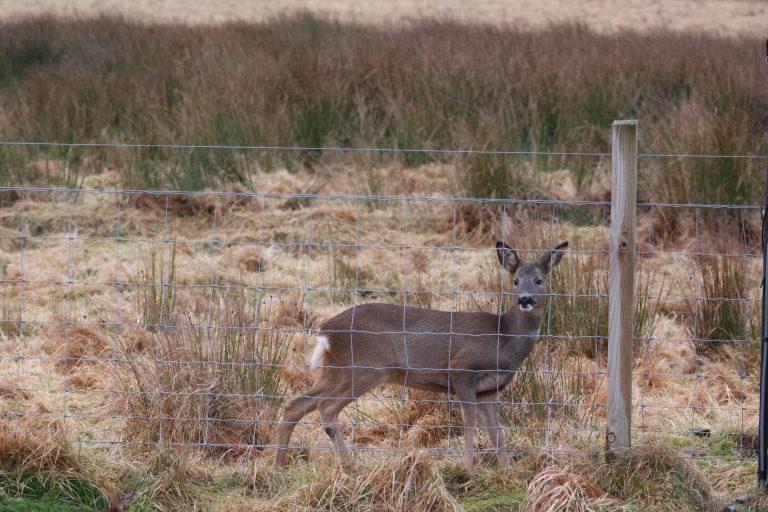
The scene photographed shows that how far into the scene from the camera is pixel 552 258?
586 centimetres

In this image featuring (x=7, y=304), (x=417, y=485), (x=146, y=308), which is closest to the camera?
(x=417, y=485)

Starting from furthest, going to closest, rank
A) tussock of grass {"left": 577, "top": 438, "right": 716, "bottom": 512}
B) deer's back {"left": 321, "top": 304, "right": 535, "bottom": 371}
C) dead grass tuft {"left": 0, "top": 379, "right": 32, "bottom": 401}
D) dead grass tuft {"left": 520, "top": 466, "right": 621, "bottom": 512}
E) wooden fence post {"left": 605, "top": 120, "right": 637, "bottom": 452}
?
dead grass tuft {"left": 0, "top": 379, "right": 32, "bottom": 401} → deer's back {"left": 321, "top": 304, "right": 535, "bottom": 371} → wooden fence post {"left": 605, "top": 120, "right": 637, "bottom": 452} → tussock of grass {"left": 577, "top": 438, "right": 716, "bottom": 512} → dead grass tuft {"left": 520, "top": 466, "right": 621, "bottom": 512}

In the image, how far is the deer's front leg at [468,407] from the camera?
5.45 metres

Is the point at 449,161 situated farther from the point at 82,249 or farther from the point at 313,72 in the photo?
the point at 82,249

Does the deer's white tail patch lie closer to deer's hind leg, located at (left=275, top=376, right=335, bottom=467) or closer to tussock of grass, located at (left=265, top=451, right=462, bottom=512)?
deer's hind leg, located at (left=275, top=376, right=335, bottom=467)

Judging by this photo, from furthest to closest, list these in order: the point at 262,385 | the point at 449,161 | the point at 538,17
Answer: the point at 538,17 < the point at 449,161 < the point at 262,385

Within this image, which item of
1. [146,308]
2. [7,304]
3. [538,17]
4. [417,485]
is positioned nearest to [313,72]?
[7,304]

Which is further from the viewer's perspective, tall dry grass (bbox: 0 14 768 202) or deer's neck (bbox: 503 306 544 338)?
tall dry grass (bbox: 0 14 768 202)

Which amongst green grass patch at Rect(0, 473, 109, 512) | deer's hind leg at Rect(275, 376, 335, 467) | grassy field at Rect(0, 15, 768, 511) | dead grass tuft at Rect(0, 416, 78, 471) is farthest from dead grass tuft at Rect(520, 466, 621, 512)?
dead grass tuft at Rect(0, 416, 78, 471)

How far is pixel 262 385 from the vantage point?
6.07m

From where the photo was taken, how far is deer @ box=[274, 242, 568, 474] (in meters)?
5.66

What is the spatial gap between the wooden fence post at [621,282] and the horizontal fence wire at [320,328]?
15cm

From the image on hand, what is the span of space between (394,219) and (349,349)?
5033mm

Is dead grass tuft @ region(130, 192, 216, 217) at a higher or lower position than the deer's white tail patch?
higher
